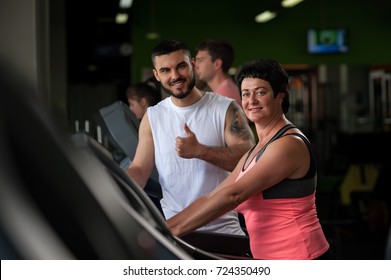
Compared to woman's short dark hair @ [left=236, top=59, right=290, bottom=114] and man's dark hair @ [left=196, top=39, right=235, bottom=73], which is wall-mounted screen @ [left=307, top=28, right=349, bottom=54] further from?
woman's short dark hair @ [left=236, top=59, right=290, bottom=114]

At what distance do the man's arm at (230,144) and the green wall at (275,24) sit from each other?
237 cm

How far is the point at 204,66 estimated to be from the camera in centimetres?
133

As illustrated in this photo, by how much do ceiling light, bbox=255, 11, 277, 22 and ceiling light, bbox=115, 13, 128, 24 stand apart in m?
0.69

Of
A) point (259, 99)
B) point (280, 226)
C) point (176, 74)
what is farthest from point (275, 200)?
point (176, 74)

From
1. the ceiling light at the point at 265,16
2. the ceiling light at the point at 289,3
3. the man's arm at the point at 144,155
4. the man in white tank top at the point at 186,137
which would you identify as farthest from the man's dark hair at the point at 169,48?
the ceiling light at the point at 265,16

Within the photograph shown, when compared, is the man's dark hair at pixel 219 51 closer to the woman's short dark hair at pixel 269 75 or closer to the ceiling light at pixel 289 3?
the woman's short dark hair at pixel 269 75

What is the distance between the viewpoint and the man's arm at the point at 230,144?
1236 mm

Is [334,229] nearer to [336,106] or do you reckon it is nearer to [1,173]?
[336,106]

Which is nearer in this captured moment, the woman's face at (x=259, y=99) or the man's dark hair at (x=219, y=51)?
the woman's face at (x=259, y=99)

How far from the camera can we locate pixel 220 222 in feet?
3.95

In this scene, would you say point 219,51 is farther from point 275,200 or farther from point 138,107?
point 275,200

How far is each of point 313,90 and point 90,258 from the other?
415 cm

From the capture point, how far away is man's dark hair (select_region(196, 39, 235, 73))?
140cm
